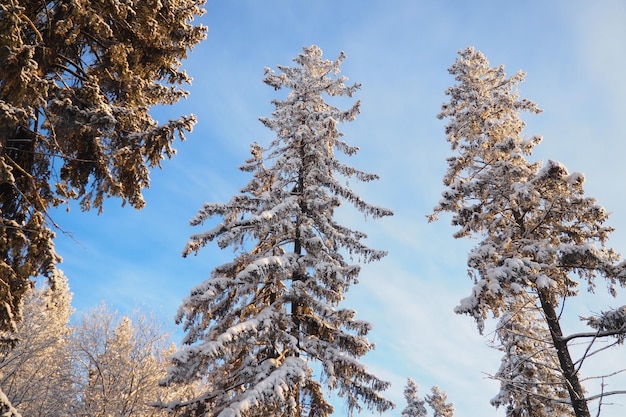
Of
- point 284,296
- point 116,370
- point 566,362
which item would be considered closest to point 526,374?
point 566,362

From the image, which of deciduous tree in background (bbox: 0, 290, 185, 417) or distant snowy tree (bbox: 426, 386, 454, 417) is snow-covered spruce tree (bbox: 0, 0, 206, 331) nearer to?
deciduous tree in background (bbox: 0, 290, 185, 417)

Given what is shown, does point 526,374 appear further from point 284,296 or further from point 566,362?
point 284,296

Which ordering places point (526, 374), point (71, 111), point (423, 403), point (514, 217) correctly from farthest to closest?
point (423, 403)
point (526, 374)
point (514, 217)
point (71, 111)

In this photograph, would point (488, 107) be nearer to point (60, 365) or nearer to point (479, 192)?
point (479, 192)

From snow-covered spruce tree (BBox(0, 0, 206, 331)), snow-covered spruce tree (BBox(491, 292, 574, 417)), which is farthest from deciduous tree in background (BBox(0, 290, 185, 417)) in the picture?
snow-covered spruce tree (BBox(491, 292, 574, 417))

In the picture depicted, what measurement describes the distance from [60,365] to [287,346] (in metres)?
20.1

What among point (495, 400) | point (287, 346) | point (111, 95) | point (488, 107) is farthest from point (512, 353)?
point (111, 95)

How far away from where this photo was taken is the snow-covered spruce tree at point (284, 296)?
1043cm

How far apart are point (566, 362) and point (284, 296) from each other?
322 inches

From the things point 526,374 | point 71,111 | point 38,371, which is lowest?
point 38,371

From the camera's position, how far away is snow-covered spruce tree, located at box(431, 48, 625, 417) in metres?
10.9

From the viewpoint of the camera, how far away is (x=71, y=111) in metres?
6.57

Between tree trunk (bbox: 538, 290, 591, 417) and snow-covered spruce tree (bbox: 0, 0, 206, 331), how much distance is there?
10988mm

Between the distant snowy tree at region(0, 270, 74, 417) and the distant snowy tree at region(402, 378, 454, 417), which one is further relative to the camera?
the distant snowy tree at region(402, 378, 454, 417)
